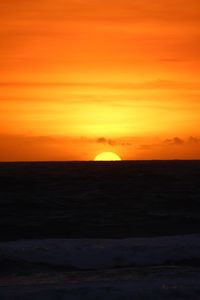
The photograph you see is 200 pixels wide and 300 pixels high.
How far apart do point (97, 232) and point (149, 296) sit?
1426cm

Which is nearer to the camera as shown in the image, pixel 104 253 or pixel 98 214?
pixel 104 253

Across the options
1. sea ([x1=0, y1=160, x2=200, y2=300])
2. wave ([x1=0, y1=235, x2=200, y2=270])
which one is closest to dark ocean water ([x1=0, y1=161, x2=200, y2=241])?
sea ([x1=0, y1=160, x2=200, y2=300])

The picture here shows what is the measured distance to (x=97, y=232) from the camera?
28062 millimetres

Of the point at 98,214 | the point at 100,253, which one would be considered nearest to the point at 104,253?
the point at 100,253

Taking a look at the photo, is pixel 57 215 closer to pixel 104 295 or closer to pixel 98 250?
pixel 98 250

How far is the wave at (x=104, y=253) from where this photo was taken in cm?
1927

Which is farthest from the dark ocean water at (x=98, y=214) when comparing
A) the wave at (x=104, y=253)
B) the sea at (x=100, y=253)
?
the wave at (x=104, y=253)

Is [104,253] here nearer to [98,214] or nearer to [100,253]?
[100,253]

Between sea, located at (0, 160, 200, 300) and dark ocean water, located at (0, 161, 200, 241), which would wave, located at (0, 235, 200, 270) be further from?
dark ocean water, located at (0, 161, 200, 241)

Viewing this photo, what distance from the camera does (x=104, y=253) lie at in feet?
65.9

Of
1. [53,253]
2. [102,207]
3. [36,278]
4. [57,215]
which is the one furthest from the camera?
[102,207]

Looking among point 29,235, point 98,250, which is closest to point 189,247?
point 98,250

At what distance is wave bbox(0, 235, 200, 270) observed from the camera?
19.3 metres

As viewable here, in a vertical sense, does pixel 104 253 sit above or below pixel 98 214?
below
